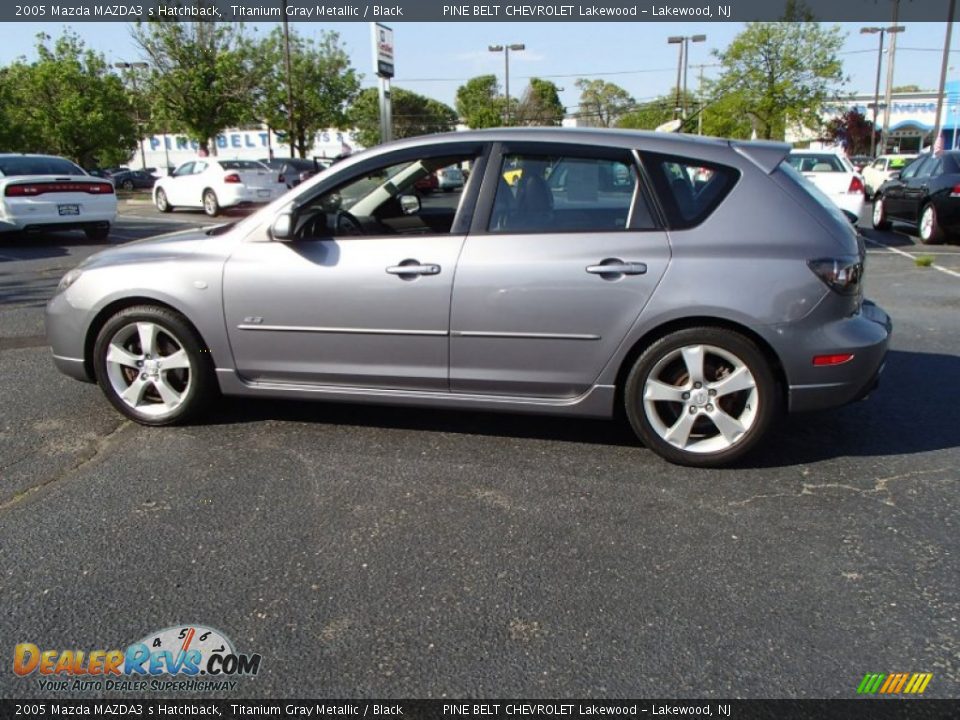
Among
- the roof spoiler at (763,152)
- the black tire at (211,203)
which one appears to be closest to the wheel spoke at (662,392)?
the roof spoiler at (763,152)

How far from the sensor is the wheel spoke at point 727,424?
11.8 feet

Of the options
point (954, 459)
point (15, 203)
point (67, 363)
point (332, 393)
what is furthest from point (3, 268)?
point (954, 459)

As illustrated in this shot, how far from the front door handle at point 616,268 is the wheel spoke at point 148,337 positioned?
2464 mm

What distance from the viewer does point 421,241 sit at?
3811 millimetres

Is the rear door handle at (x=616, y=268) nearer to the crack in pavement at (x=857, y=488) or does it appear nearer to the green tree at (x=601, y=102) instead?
the crack in pavement at (x=857, y=488)

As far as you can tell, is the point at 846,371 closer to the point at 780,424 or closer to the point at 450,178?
the point at 780,424

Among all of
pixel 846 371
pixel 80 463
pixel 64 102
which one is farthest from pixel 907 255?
pixel 64 102

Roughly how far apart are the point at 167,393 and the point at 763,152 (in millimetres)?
3496

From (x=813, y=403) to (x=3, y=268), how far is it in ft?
34.1

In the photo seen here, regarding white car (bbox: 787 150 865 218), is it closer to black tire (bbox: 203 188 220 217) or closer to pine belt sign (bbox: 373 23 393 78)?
pine belt sign (bbox: 373 23 393 78)

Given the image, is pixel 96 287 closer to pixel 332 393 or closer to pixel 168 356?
pixel 168 356

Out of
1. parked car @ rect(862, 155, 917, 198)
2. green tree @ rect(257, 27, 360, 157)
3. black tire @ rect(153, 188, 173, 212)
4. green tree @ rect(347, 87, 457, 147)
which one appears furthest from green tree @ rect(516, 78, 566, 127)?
black tire @ rect(153, 188, 173, 212)

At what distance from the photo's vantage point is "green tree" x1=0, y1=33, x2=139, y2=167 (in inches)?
1351

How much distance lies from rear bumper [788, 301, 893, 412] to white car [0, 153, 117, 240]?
474 inches
